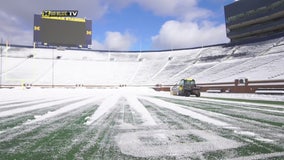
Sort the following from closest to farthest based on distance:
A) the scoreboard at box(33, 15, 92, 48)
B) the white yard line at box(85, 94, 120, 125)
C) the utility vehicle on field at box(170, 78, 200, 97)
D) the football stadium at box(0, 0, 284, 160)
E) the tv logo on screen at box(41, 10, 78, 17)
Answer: the football stadium at box(0, 0, 284, 160)
the white yard line at box(85, 94, 120, 125)
the utility vehicle on field at box(170, 78, 200, 97)
the scoreboard at box(33, 15, 92, 48)
the tv logo on screen at box(41, 10, 78, 17)

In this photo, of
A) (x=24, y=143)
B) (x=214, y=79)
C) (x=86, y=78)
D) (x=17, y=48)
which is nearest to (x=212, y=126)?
(x=24, y=143)

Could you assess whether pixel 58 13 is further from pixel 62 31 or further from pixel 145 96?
pixel 145 96

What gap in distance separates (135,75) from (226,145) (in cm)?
5480

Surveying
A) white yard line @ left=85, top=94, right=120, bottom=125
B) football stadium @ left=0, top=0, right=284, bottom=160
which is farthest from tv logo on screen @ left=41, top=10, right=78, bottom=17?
white yard line @ left=85, top=94, right=120, bottom=125

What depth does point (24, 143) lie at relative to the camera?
341cm

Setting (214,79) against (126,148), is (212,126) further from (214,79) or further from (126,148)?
(214,79)

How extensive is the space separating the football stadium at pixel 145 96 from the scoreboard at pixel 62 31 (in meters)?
0.20

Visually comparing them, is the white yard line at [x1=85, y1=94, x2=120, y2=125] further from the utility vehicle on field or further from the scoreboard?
the scoreboard

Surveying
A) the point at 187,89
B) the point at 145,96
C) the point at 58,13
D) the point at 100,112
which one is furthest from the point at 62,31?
the point at 100,112

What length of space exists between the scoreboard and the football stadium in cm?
20

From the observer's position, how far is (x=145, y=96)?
19219 mm

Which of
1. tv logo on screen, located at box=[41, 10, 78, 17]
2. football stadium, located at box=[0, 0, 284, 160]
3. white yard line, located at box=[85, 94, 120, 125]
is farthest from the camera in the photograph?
tv logo on screen, located at box=[41, 10, 78, 17]

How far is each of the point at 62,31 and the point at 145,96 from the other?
34.9 m

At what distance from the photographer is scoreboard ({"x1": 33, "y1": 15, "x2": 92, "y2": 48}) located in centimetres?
4678
